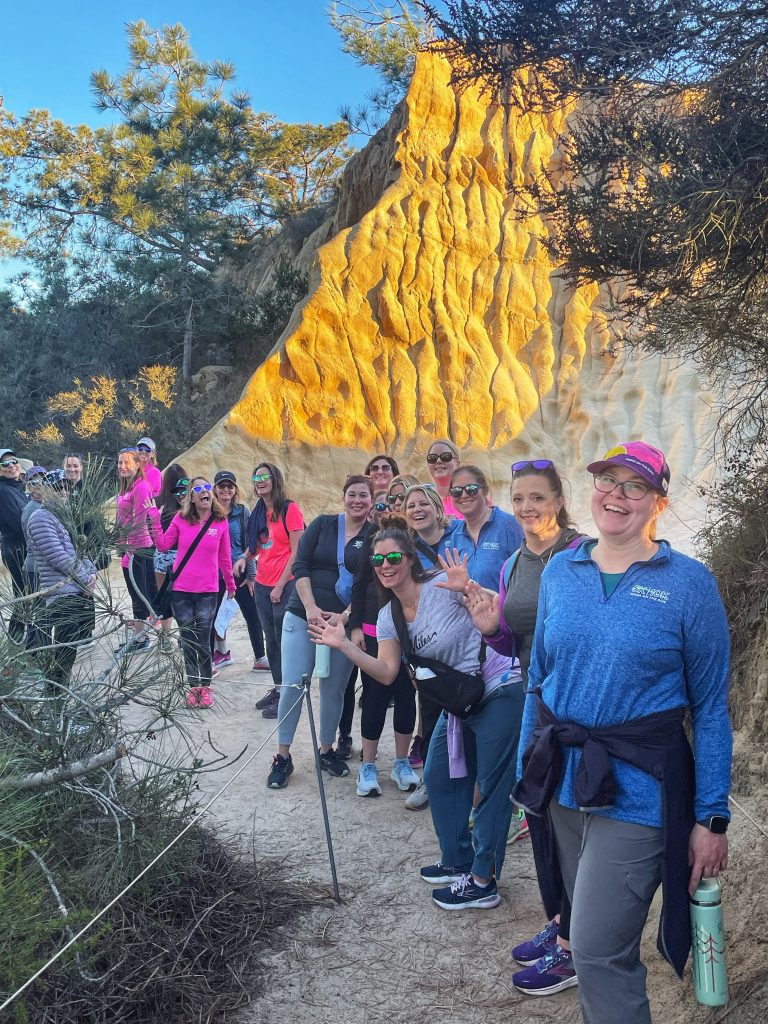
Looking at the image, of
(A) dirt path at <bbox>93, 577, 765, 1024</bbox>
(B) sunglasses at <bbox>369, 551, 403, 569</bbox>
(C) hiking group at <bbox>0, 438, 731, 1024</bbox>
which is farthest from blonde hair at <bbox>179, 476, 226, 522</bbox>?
(B) sunglasses at <bbox>369, 551, 403, 569</bbox>

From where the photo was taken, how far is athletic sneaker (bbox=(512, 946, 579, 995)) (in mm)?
3078

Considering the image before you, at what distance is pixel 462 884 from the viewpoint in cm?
372

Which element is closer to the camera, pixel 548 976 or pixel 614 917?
pixel 614 917

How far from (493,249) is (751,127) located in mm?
9968

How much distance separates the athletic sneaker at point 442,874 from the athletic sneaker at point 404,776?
3.38 ft

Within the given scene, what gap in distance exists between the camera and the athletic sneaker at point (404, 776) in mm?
5004

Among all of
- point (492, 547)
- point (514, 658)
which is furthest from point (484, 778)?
point (492, 547)

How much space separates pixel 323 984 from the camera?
3191 mm

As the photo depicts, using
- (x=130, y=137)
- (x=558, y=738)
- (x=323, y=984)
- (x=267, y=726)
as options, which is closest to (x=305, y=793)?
(x=267, y=726)

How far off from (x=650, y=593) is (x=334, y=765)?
→ 3472mm

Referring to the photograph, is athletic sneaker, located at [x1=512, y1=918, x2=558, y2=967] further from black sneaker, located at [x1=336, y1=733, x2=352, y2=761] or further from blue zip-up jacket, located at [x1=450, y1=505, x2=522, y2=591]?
black sneaker, located at [x1=336, y1=733, x2=352, y2=761]

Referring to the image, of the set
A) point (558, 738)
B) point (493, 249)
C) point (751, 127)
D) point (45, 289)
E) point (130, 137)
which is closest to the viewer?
point (558, 738)

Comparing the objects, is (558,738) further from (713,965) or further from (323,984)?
(323,984)

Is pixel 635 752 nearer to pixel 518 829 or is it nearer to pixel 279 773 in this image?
pixel 518 829
